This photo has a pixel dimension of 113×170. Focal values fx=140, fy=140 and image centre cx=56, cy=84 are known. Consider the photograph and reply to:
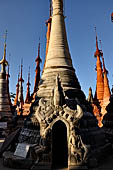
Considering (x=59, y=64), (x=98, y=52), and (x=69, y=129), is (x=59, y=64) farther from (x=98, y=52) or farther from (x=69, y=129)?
(x=98, y=52)

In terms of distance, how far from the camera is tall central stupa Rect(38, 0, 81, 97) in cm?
891

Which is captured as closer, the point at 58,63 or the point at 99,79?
the point at 58,63

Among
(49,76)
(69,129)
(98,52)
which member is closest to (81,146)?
(69,129)

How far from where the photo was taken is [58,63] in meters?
9.50

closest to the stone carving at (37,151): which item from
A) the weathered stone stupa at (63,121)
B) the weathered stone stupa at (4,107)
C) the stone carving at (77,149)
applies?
the weathered stone stupa at (63,121)

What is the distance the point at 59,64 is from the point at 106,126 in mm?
6659

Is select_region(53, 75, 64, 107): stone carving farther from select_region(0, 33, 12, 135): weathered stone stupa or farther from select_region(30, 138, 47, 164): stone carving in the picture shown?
select_region(0, 33, 12, 135): weathered stone stupa

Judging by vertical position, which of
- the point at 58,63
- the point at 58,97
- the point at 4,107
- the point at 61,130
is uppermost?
the point at 58,63

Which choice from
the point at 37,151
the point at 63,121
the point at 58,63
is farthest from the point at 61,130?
the point at 58,63

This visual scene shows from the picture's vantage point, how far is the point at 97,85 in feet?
78.5

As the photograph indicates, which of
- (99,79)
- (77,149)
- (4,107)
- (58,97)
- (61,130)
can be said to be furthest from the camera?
(99,79)

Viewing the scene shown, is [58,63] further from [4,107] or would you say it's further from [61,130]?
[4,107]

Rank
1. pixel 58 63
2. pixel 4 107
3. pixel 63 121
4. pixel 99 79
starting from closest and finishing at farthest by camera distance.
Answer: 1. pixel 63 121
2. pixel 58 63
3. pixel 4 107
4. pixel 99 79

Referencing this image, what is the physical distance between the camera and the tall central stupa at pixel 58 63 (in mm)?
8906
